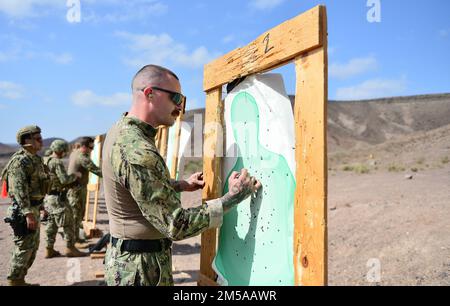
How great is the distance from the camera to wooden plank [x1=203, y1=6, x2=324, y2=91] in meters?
1.42

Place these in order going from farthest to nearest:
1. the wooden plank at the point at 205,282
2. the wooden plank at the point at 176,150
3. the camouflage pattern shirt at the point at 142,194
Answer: the wooden plank at the point at 176,150 < the wooden plank at the point at 205,282 < the camouflage pattern shirt at the point at 142,194

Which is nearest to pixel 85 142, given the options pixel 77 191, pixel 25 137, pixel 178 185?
pixel 77 191

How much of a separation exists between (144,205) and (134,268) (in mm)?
387

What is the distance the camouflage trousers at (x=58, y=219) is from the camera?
580 centimetres

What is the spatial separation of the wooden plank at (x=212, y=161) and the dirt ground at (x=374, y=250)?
8.65 feet

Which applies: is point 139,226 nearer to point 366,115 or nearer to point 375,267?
point 375,267

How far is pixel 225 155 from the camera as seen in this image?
2109mm

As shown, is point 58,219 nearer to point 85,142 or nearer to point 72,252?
point 72,252

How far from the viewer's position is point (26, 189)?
402 centimetres

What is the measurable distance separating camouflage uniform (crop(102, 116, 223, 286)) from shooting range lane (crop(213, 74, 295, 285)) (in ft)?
0.92

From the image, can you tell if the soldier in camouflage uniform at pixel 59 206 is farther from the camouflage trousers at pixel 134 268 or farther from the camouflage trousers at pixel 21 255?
the camouflage trousers at pixel 134 268

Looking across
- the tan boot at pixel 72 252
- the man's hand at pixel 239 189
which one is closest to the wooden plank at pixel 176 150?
the man's hand at pixel 239 189

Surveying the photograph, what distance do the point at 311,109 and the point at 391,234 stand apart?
4.94 metres

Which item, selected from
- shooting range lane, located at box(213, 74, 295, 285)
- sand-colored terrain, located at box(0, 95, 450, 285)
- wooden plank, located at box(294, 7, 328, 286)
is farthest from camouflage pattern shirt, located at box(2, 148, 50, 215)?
wooden plank, located at box(294, 7, 328, 286)
